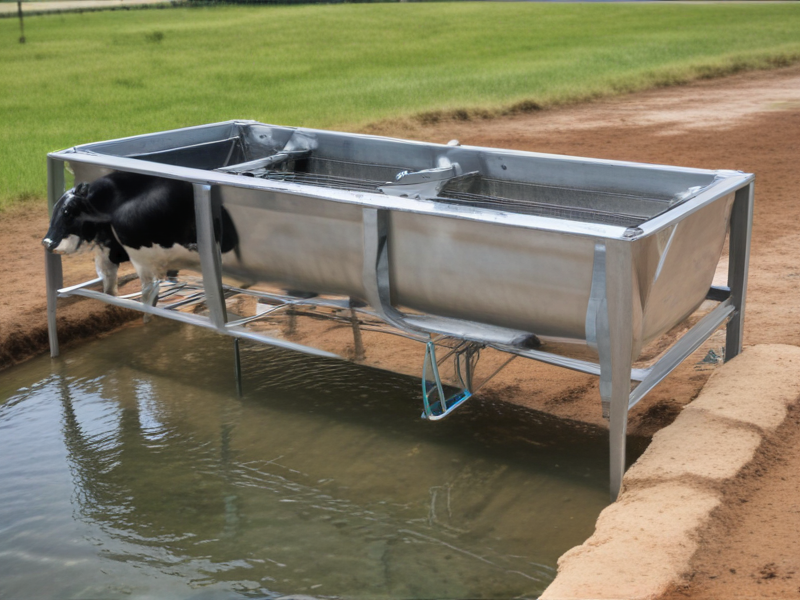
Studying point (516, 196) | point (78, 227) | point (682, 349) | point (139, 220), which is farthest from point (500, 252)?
point (78, 227)

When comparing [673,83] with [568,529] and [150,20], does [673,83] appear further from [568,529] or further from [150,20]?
[150,20]

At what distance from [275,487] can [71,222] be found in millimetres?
1447

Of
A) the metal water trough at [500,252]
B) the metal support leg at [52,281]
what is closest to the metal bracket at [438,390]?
the metal water trough at [500,252]

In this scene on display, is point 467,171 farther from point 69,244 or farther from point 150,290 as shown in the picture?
point 69,244

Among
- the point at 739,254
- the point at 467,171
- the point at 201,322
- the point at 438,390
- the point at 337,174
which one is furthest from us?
the point at 337,174

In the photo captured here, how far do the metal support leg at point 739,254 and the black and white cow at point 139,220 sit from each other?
2.07 m

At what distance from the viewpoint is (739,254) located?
3.30 m

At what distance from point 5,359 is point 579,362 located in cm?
276

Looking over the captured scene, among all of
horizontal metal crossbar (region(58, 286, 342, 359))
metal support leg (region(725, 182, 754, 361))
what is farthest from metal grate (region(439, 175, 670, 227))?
horizontal metal crossbar (region(58, 286, 342, 359))

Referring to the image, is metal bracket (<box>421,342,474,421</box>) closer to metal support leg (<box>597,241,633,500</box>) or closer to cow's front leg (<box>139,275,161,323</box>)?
metal support leg (<box>597,241,633,500</box>)

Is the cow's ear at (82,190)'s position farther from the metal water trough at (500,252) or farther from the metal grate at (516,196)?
the metal grate at (516,196)

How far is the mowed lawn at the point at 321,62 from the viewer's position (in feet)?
32.7

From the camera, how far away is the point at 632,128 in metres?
9.72

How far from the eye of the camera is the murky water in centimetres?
260
